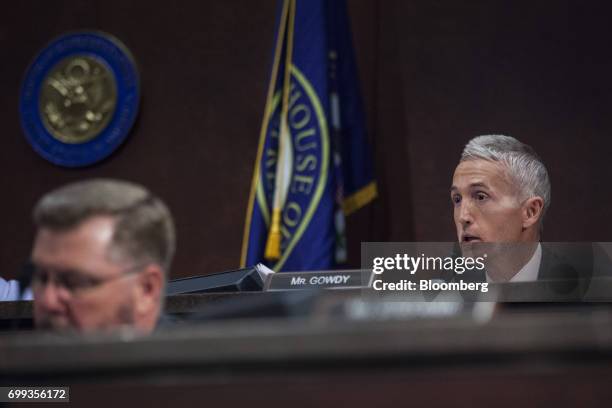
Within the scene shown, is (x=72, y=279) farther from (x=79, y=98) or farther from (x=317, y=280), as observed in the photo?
(x=79, y=98)

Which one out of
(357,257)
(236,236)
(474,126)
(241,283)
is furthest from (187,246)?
(241,283)

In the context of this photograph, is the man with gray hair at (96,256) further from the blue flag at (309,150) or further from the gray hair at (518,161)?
the blue flag at (309,150)

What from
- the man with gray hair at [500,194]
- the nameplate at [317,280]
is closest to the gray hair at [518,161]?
the man with gray hair at [500,194]

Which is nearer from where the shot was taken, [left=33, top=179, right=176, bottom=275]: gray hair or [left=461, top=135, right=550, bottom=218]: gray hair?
[left=33, top=179, right=176, bottom=275]: gray hair

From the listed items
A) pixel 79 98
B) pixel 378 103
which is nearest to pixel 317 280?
pixel 378 103

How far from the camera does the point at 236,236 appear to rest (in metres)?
4.27

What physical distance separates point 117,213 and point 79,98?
3618mm

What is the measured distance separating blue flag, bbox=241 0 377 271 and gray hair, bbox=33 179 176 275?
241 cm

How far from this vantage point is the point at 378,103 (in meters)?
3.99

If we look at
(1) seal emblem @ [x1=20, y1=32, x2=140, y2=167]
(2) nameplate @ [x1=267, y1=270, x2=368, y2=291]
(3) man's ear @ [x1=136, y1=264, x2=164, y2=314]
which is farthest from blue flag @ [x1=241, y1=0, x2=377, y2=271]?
(3) man's ear @ [x1=136, y1=264, x2=164, y2=314]

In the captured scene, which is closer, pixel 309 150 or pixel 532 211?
pixel 532 211

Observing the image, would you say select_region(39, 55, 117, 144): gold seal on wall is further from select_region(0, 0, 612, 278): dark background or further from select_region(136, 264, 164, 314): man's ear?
select_region(136, 264, 164, 314): man's ear

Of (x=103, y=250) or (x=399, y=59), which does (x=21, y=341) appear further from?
(x=399, y=59)

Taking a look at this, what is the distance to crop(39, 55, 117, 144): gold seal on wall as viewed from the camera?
4.47 m
